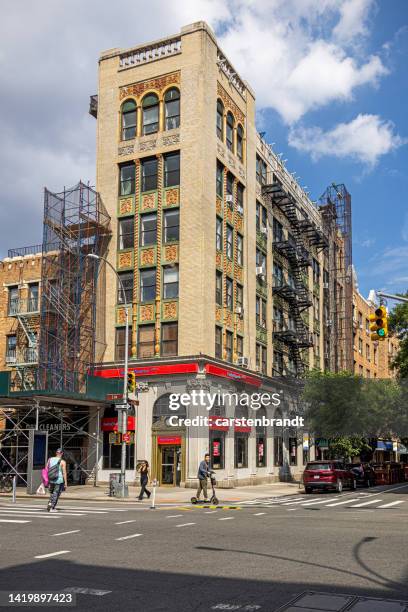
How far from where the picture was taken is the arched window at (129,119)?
139ft

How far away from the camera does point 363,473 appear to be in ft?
137

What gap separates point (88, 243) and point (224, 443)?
1447 cm

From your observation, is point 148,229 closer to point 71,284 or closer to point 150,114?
point 71,284

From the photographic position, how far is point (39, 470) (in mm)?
31500

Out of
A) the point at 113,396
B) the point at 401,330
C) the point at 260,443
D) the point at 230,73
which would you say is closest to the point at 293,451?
the point at 260,443

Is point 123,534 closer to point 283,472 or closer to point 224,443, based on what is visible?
point 224,443

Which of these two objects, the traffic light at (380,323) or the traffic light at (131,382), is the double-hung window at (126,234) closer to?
the traffic light at (131,382)

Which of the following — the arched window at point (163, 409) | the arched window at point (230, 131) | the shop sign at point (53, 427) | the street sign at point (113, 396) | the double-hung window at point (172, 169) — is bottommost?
the shop sign at point (53, 427)

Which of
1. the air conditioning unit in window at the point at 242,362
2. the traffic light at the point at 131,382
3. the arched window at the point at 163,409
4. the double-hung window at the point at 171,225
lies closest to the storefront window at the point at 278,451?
the air conditioning unit in window at the point at 242,362

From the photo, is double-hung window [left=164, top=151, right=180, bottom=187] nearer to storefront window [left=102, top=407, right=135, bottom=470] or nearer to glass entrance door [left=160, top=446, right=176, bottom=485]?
storefront window [left=102, top=407, right=135, bottom=470]

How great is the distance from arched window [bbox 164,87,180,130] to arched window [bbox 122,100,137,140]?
233 cm

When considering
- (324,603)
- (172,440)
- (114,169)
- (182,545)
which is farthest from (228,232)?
(324,603)

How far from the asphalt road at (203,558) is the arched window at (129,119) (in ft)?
90.5

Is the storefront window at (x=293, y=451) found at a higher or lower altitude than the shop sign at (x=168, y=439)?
lower
